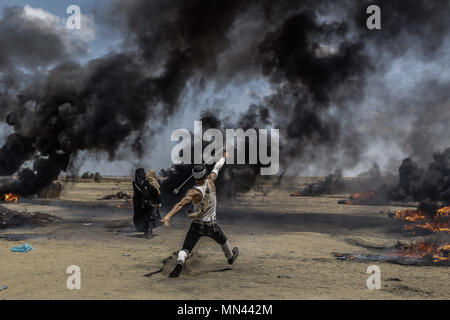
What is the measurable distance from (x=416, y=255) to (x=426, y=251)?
0.43 meters

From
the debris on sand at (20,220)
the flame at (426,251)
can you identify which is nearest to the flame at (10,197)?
the debris on sand at (20,220)

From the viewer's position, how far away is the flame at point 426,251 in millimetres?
10719

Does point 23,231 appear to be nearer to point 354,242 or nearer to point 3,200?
point 354,242

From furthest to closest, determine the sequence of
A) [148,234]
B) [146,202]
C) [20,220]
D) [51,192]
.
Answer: [51,192]
[20,220]
[148,234]
[146,202]

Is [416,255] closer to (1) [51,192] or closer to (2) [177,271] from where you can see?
(2) [177,271]

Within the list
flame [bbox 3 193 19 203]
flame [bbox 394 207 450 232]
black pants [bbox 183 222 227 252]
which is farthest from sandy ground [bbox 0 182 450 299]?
flame [bbox 3 193 19 203]

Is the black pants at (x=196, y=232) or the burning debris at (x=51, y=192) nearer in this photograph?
the black pants at (x=196, y=232)

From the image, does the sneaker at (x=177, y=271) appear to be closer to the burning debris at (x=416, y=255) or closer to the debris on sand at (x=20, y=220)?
the burning debris at (x=416, y=255)

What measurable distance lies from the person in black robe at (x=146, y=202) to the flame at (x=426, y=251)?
8.69 metres

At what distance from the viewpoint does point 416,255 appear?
36.7 feet

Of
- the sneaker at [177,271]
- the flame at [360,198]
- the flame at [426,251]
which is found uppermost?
the sneaker at [177,271]

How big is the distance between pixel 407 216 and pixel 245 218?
9.58 metres

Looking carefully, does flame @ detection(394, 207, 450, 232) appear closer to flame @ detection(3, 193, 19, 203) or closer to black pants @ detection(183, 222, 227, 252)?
black pants @ detection(183, 222, 227, 252)

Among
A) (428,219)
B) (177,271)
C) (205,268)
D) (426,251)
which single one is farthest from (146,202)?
(428,219)
